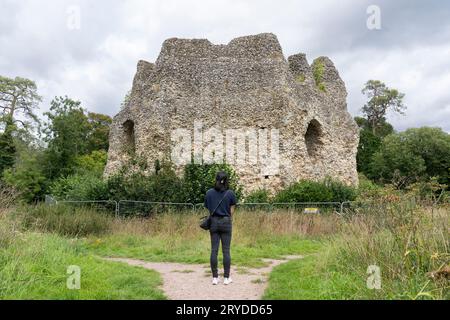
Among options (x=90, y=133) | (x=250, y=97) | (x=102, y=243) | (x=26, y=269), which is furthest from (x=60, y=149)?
(x=26, y=269)

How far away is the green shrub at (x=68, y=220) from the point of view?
40.8 ft

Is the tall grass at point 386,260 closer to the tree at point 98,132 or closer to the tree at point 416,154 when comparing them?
the tree at point 416,154

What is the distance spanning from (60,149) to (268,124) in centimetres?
1741

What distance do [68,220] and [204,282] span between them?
727 centimetres

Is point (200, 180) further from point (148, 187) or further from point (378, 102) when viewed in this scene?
point (378, 102)

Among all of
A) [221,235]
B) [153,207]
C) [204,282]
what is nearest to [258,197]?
[153,207]

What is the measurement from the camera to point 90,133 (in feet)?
143

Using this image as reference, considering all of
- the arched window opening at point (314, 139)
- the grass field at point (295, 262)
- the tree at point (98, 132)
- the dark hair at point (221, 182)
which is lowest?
the grass field at point (295, 262)

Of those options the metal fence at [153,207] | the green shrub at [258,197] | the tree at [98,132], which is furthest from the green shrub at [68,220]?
the tree at [98,132]

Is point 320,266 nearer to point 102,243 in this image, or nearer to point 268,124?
point 102,243

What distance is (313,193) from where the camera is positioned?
17.5 m

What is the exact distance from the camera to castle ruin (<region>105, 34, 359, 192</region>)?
786 inches

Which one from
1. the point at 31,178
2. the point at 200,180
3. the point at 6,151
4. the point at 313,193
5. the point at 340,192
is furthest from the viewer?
the point at 6,151

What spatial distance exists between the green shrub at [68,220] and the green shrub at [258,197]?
6478 mm
